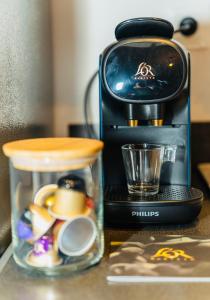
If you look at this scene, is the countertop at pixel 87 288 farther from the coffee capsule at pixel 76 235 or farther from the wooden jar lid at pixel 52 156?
the wooden jar lid at pixel 52 156

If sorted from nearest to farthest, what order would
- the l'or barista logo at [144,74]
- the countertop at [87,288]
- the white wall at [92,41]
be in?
the countertop at [87,288] → the l'or barista logo at [144,74] → the white wall at [92,41]

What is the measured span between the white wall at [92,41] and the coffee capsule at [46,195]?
23.4 inches

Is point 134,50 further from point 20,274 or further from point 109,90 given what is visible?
point 20,274

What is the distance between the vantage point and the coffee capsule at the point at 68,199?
1.99 feet

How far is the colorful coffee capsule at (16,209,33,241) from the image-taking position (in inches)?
24.9

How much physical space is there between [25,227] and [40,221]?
3cm

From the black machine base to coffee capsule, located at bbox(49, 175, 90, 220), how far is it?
0.51ft

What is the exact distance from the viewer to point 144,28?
0.81 metres

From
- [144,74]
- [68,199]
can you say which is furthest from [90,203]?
[144,74]

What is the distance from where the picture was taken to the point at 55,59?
47.8 inches

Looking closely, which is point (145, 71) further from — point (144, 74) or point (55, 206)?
point (55, 206)

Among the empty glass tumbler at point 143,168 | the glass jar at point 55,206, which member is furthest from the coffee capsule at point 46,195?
the empty glass tumbler at point 143,168

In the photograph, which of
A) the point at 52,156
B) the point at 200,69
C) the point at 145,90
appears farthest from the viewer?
the point at 200,69

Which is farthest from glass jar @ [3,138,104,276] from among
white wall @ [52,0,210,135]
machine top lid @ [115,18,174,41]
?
white wall @ [52,0,210,135]
